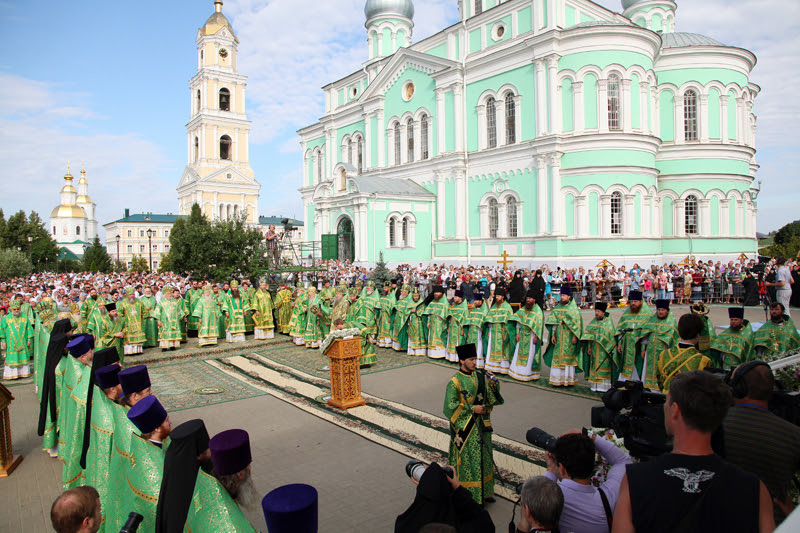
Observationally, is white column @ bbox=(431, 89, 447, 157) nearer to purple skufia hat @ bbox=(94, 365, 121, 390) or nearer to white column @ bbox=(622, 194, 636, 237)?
white column @ bbox=(622, 194, 636, 237)

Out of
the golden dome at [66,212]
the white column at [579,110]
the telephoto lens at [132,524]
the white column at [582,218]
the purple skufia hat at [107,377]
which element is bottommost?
the telephoto lens at [132,524]

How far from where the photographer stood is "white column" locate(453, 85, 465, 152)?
30.1 meters

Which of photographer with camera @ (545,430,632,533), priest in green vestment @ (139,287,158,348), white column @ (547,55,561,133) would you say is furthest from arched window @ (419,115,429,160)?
photographer with camera @ (545,430,632,533)

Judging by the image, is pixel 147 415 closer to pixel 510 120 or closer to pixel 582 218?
pixel 582 218

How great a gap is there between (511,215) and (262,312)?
1725cm

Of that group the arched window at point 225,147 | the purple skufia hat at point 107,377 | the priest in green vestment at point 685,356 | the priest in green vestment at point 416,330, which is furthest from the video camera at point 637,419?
the arched window at point 225,147

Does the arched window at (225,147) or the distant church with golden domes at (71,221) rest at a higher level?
the arched window at (225,147)

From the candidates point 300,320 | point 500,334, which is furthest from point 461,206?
point 500,334

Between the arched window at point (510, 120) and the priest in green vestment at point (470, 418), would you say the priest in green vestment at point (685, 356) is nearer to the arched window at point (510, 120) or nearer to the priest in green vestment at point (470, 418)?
the priest in green vestment at point (470, 418)

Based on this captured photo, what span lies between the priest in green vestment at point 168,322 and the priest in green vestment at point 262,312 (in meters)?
2.18

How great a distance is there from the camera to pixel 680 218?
92.2 feet

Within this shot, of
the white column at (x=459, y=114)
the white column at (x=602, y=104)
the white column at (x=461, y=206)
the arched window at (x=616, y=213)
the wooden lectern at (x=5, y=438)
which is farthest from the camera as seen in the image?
the white column at (x=461, y=206)

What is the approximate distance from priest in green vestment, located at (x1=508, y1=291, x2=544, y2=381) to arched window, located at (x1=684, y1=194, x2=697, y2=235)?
2250 centimetres

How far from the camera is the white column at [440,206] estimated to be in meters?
31.3
